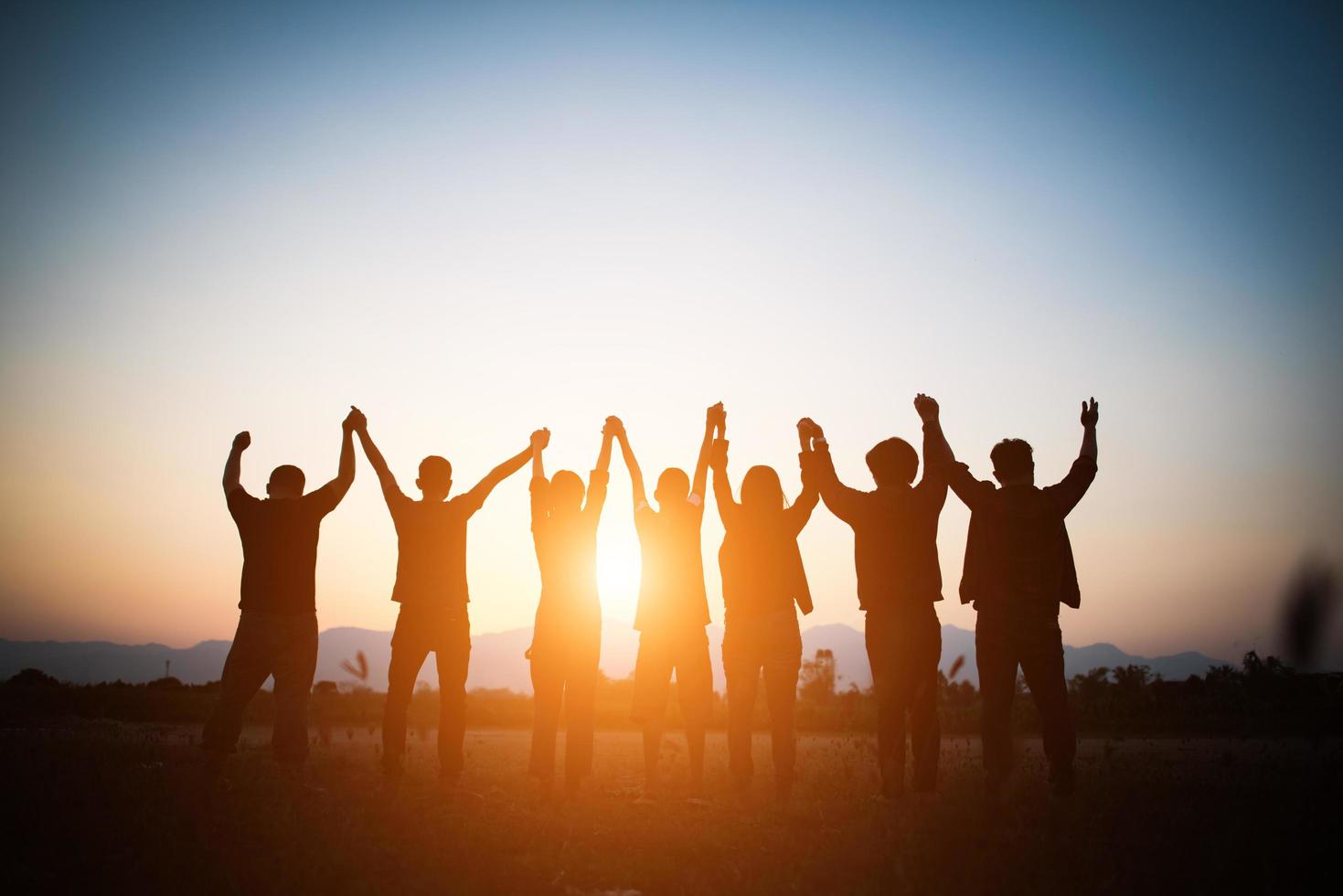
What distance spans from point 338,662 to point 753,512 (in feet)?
13.9

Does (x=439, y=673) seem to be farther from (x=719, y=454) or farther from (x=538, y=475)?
(x=719, y=454)

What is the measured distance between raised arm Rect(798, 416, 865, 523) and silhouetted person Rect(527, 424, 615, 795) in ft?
6.16

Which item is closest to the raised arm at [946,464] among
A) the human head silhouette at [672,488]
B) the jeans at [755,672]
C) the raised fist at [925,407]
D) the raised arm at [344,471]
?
the raised fist at [925,407]

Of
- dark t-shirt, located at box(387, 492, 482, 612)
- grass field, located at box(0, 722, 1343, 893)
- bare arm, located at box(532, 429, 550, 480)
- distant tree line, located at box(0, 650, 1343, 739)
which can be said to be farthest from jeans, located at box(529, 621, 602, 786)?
distant tree line, located at box(0, 650, 1343, 739)

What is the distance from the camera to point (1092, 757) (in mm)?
8508

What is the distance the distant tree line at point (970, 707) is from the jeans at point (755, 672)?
8236 mm

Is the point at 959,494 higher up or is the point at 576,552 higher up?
the point at 959,494

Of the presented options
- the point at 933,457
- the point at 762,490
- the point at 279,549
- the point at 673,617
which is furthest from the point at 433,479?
the point at 933,457

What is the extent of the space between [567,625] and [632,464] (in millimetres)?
1657

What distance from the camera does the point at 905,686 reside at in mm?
6074

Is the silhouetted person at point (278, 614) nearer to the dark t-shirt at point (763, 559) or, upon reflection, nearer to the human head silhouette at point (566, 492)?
the human head silhouette at point (566, 492)

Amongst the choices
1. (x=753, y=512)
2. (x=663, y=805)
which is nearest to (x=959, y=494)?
(x=753, y=512)

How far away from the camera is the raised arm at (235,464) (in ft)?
23.2

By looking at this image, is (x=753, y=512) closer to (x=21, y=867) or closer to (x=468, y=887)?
(x=468, y=887)
